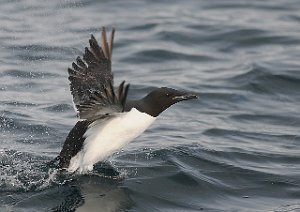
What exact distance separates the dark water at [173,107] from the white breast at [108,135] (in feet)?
0.73

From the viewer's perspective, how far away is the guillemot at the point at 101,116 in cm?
800

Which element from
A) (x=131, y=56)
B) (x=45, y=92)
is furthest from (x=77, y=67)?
(x=131, y=56)

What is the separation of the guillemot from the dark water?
0.89 feet

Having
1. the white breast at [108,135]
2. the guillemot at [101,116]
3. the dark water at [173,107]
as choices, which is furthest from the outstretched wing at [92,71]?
the dark water at [173,107]

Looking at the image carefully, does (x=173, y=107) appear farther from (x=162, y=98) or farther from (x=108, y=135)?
(x=108, y=135)

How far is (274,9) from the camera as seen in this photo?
17797mm

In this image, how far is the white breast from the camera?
315 inches

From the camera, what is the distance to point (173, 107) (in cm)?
1198

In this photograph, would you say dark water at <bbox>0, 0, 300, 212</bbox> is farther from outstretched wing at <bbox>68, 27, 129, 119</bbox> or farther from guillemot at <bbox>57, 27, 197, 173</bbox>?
outstretched wing at <bbox>68, 27, 129, 119</bbox>

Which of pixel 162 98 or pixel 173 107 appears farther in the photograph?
pixel 173 107

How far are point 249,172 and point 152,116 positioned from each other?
65.1 inches

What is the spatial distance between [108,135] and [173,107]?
3.91m

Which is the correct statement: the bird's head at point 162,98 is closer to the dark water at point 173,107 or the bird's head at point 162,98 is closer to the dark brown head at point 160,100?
the dark brown head at point 160,100

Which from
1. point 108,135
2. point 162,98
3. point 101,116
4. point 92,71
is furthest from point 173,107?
point 101,116
